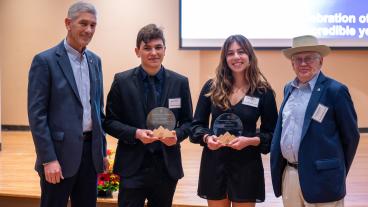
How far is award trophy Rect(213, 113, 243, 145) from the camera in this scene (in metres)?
2.45

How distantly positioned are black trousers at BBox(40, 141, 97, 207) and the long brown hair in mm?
786

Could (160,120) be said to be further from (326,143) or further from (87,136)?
(326,143)

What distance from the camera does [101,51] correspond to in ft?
24.6

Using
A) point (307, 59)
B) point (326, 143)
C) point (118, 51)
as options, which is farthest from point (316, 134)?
point (118, 51)

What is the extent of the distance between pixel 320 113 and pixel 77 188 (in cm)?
143

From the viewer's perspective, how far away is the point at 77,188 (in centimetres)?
264

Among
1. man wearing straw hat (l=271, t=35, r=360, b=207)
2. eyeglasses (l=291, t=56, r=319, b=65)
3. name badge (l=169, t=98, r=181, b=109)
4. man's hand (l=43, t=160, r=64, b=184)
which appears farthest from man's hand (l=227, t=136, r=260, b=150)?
man's hand (l=43, t=160, r=64, b=184)

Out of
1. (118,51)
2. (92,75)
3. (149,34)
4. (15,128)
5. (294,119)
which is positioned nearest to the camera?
(294,119)

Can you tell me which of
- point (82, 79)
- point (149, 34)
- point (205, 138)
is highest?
point (149, 34)

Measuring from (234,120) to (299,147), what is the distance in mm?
378

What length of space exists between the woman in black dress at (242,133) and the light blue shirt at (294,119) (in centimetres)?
15

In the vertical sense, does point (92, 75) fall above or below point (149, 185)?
above

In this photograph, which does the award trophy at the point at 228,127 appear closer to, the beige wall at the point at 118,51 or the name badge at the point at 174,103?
the name badge at the point at 174,103

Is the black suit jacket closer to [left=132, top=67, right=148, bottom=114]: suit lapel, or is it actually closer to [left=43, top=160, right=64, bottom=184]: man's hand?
[left=132, top=67, right=148, bottom=114]: suit lapel
